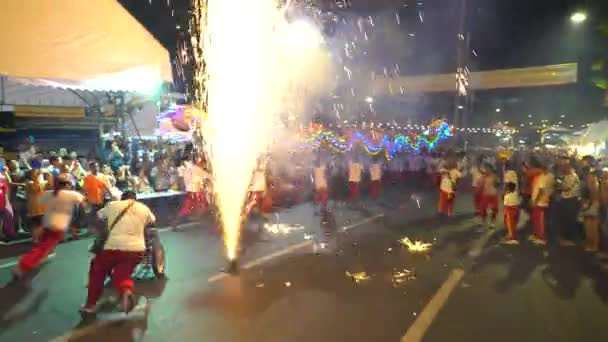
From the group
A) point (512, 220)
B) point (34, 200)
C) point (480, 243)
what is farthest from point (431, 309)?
point (34, 200)

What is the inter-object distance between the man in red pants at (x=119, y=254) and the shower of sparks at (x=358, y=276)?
10.3 feet

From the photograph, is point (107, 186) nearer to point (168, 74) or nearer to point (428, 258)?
point (168, 74)

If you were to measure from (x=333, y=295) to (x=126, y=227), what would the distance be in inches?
110

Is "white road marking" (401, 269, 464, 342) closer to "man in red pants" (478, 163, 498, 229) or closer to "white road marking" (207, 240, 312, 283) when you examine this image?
"white road marking" (207, 240, 312, 283)

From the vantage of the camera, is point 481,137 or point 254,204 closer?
point 254,204

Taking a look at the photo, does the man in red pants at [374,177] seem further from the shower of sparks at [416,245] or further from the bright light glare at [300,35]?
the shower of sparks at [416,245]

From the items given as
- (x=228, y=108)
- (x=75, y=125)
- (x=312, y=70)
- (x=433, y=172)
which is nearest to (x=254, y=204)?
(x=228, y=108)

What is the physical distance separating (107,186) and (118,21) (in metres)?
5.55

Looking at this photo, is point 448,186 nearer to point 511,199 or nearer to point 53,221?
point 511,199

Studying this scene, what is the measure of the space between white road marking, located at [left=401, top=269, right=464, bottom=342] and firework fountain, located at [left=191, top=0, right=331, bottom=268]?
10.0 feet

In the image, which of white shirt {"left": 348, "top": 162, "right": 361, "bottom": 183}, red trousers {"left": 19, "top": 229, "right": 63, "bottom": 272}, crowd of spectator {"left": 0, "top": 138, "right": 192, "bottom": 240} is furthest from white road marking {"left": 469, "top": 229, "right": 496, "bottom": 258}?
red trousers {"left": 19, "top": 229, "right": 63, "bottom": 272}

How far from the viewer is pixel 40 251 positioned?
20.9 feet

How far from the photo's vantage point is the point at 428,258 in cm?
821

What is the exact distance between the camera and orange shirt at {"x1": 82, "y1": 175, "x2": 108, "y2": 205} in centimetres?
968
